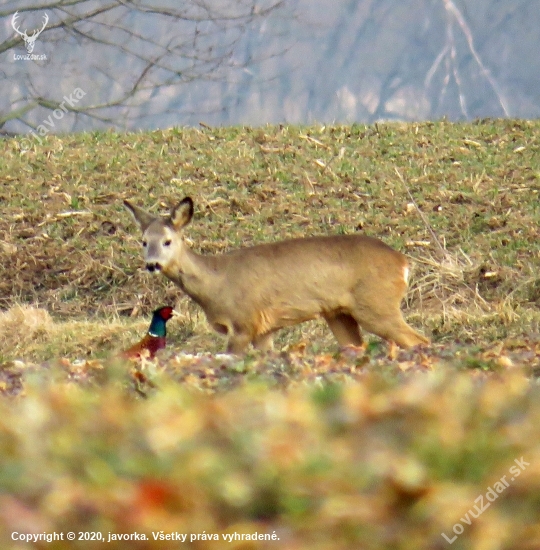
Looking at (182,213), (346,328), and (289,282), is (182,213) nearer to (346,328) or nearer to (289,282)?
(289,282)

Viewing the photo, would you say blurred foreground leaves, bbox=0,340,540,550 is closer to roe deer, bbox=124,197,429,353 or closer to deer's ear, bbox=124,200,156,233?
roe deer, bbox=124,197,429,353

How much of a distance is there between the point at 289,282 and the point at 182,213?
1.16 m

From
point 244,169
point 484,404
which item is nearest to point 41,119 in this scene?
point 244,169

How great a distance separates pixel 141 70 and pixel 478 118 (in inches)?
235

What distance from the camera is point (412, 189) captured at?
16.3 m

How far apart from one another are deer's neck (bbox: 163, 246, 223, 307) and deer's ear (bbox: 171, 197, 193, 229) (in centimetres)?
26

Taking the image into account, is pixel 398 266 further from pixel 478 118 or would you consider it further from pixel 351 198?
pixel 478 118

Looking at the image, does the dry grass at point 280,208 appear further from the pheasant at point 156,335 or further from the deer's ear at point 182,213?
the deer's ear at point 182,213

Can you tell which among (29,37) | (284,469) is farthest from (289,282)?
(29,37)

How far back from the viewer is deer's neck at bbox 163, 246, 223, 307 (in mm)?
10305

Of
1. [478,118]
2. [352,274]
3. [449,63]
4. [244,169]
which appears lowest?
[352,274]

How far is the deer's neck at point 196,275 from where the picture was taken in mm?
10305

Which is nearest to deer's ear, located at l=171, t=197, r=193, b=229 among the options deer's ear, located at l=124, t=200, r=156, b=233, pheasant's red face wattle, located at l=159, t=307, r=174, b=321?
deer's ear, located at l=124, t=200, r=156, b=233

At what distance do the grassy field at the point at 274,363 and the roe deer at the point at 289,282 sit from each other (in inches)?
27.3
